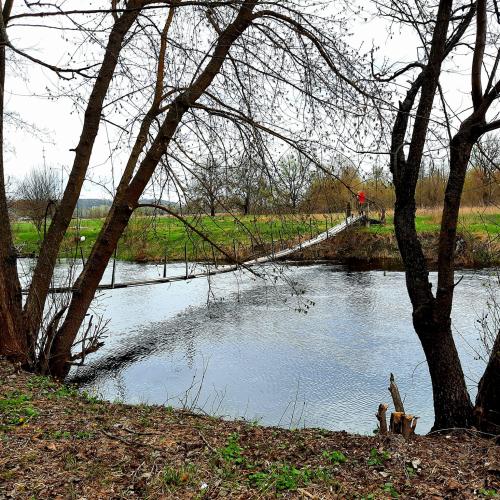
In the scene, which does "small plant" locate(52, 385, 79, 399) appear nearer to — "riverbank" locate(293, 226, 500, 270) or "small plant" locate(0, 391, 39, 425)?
A: "small plant" locate(0, 391, 39, 425)

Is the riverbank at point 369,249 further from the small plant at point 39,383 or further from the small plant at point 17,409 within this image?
the small plant at point 17,409

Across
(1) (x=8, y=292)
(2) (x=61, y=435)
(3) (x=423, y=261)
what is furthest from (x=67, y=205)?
(3) (x=423, y=261)

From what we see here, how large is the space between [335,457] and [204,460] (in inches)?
33.0

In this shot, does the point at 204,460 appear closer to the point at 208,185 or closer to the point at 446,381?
the point at 446,381

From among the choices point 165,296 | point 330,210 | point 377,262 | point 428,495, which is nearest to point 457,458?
point 428,495

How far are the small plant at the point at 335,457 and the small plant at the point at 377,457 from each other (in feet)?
0.54

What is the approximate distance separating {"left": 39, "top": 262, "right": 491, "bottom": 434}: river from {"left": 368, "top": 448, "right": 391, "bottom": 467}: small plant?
1669 millimetres

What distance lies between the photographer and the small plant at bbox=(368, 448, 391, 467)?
3.14 metres

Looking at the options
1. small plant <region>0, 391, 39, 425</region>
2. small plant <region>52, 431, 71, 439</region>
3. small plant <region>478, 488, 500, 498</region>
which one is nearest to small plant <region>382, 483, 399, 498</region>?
small plant <region>478, 488, 500, 498</region>

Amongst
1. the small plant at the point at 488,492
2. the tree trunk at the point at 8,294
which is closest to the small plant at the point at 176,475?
the small plant at the point at 488,492

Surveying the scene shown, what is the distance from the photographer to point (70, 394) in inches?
178

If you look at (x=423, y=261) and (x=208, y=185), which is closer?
(x=423, y=261)

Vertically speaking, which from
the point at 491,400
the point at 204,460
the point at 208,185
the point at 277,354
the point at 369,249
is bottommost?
the point at 277,354

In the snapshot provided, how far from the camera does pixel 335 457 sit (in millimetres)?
3215
